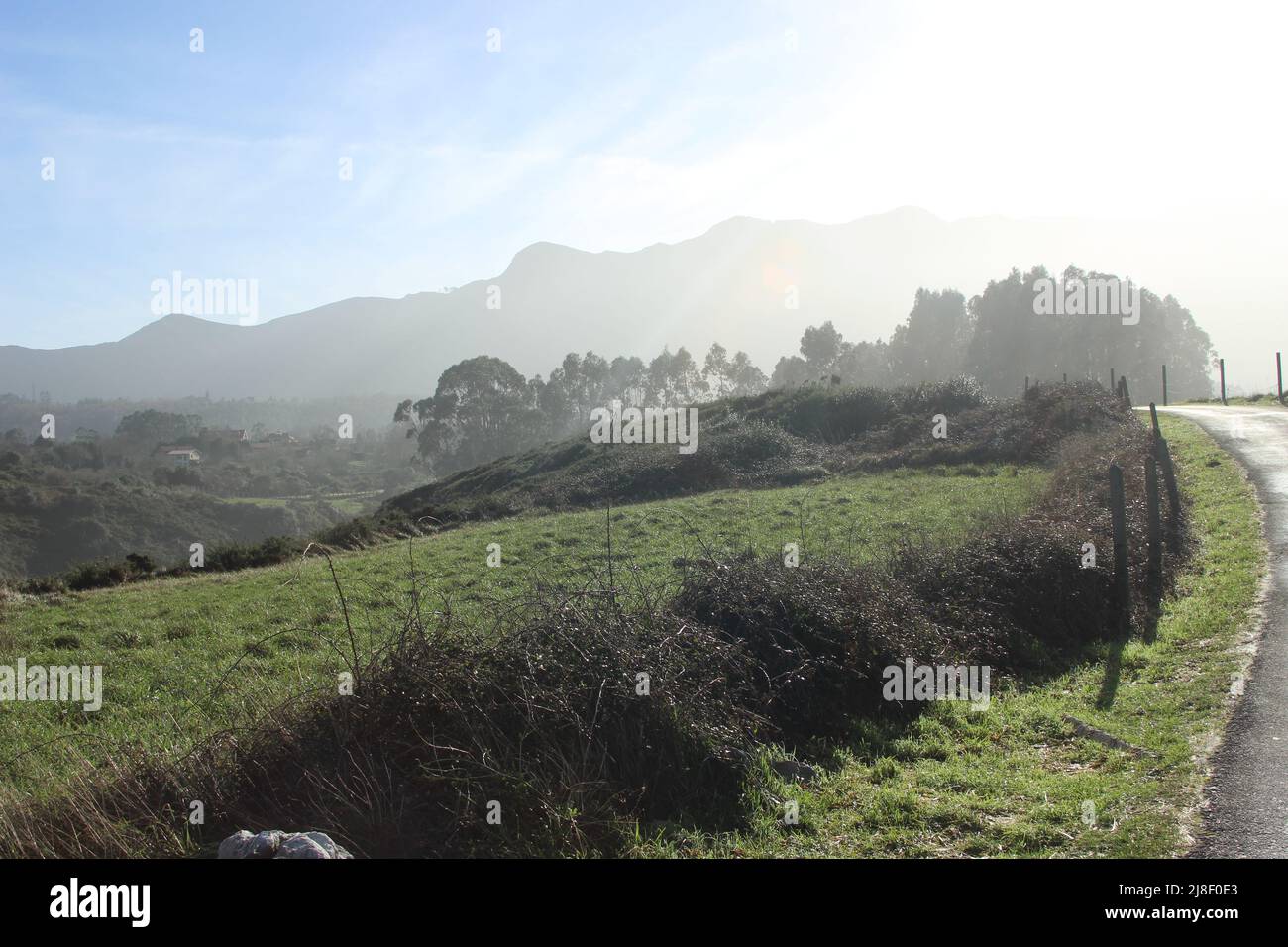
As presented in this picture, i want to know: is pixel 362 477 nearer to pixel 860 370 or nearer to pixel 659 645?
pixel 860 370

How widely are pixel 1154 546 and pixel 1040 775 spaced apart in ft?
21.5

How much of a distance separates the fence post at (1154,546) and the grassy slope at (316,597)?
8.05 feet

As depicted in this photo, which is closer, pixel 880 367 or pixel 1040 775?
pixel 1040 775

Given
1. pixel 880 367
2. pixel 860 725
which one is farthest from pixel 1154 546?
pixel 880 367

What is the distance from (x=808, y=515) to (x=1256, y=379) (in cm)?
21396

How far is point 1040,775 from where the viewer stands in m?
5.85

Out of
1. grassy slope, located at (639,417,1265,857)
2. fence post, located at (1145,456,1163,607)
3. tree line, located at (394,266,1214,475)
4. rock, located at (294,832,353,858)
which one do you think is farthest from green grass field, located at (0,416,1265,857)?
tree line, located at (394,266,1214,475)

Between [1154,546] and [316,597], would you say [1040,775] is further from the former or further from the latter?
[316,597]

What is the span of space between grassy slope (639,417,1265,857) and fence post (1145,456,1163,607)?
1.01 m

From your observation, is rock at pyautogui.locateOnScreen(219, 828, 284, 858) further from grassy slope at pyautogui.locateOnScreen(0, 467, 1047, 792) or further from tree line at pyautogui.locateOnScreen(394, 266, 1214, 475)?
tree line at pyautogui.locateOnScreen(394, 266, 1214, 475)

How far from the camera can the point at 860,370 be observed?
88.8 meters

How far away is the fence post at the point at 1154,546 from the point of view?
10.4 m

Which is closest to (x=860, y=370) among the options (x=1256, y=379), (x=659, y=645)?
(x=659, y=645)
